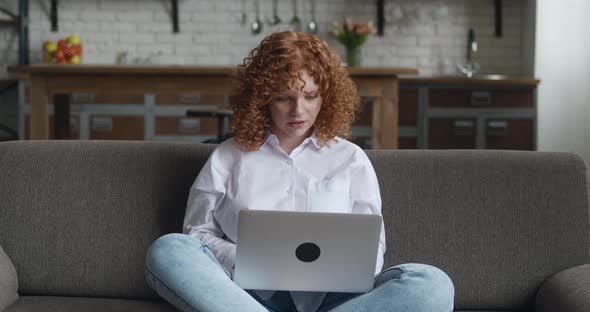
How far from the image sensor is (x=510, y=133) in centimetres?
559

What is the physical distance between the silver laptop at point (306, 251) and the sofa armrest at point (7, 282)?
0.59m

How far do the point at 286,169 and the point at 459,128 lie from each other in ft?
12.5

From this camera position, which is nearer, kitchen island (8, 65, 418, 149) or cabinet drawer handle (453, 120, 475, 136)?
kitchen island (8, 65, 418, 149)

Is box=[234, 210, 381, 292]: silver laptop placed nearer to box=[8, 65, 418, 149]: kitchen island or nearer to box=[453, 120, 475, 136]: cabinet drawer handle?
→ box=[8, 65, 418, 149]: kitchen island

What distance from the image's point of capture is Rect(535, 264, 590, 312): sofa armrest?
1.72m

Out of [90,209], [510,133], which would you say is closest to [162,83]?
[90,209]

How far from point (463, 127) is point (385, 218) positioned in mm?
3698

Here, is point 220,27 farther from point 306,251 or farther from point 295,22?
point 306,251

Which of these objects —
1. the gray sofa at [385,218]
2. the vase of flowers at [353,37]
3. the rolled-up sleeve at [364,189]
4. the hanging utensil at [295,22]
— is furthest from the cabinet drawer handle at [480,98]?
the rolled-up sleeve at [364,189]

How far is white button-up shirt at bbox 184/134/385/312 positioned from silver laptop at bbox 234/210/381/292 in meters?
0.21

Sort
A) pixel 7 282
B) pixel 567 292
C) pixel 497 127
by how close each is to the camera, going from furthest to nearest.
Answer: pixel 497 127 → pixel 7 282 → pixel 567 292

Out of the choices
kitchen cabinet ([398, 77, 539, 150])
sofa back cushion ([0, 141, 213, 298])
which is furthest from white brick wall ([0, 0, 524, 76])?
sofa back cushion ([0, 141, 213, 298])

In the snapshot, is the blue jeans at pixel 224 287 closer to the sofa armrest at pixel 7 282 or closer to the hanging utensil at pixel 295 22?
the sofa armrest at pixel 7 282

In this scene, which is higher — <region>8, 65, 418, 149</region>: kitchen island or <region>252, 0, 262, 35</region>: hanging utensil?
<region>252, 0, 262, 35</region>: hanging utensil
